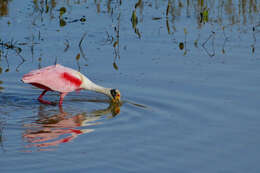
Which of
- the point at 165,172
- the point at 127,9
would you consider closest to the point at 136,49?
the point at 127,9

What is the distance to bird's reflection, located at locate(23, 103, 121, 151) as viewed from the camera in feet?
23.8

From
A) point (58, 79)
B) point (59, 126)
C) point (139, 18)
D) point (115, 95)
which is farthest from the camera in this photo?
point (139, 18)

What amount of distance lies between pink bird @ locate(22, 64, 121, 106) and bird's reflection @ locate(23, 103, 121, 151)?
208mm

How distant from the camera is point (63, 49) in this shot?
11.3 meters

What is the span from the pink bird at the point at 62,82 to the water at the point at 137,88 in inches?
7.5

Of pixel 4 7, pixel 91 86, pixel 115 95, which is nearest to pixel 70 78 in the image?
pixel 91 86

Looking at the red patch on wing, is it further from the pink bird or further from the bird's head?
the bird's head

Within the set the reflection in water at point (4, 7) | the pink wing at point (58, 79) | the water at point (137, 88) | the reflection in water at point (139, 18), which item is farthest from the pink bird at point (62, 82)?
the reflection in water at point (4, 7)

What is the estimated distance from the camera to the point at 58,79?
911cm

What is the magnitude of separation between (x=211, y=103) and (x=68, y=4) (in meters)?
6.88

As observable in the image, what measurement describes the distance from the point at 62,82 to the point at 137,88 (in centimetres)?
108

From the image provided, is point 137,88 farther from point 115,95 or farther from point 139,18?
point 139,18

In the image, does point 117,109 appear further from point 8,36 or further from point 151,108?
point 8,36

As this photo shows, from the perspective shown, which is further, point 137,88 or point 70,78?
point 137,88
